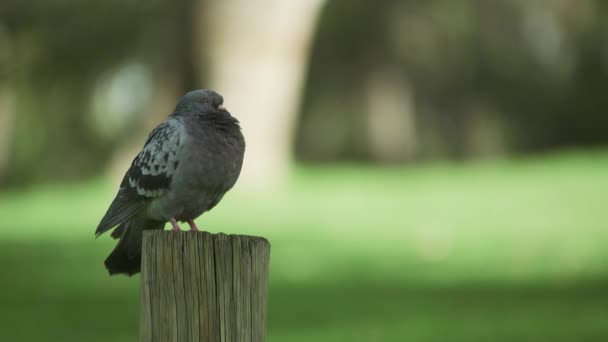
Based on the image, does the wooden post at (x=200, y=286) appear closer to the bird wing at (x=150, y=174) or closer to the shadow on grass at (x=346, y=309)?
the bird wing at (x=150, y=174)

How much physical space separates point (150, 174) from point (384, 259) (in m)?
6.74

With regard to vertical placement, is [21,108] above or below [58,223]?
above

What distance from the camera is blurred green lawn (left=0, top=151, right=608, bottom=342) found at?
826cm

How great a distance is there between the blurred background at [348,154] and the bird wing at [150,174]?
387cm

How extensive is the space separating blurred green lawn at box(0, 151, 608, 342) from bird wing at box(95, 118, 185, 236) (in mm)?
3888

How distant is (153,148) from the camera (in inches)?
160

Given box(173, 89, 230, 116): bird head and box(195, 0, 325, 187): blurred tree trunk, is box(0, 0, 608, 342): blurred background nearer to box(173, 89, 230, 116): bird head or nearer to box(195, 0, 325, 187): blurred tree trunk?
box(195, 0, 325, 187): blurred tree trunk

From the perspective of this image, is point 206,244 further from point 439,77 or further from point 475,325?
point 439,77

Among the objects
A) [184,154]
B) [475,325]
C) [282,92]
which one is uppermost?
[282,92]

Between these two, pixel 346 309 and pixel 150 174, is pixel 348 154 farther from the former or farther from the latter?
pixel 150 174

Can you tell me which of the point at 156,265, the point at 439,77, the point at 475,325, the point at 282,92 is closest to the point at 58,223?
the point at 282,92

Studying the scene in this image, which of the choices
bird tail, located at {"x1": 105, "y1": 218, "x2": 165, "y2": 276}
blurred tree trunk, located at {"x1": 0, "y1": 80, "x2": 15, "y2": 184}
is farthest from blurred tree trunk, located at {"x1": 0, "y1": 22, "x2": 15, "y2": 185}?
bird tail, located at {"x1": 105, "y1": 218, "x2": 165, "y2": 276}

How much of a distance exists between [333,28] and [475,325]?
57.8ft

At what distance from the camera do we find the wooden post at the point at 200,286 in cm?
310
